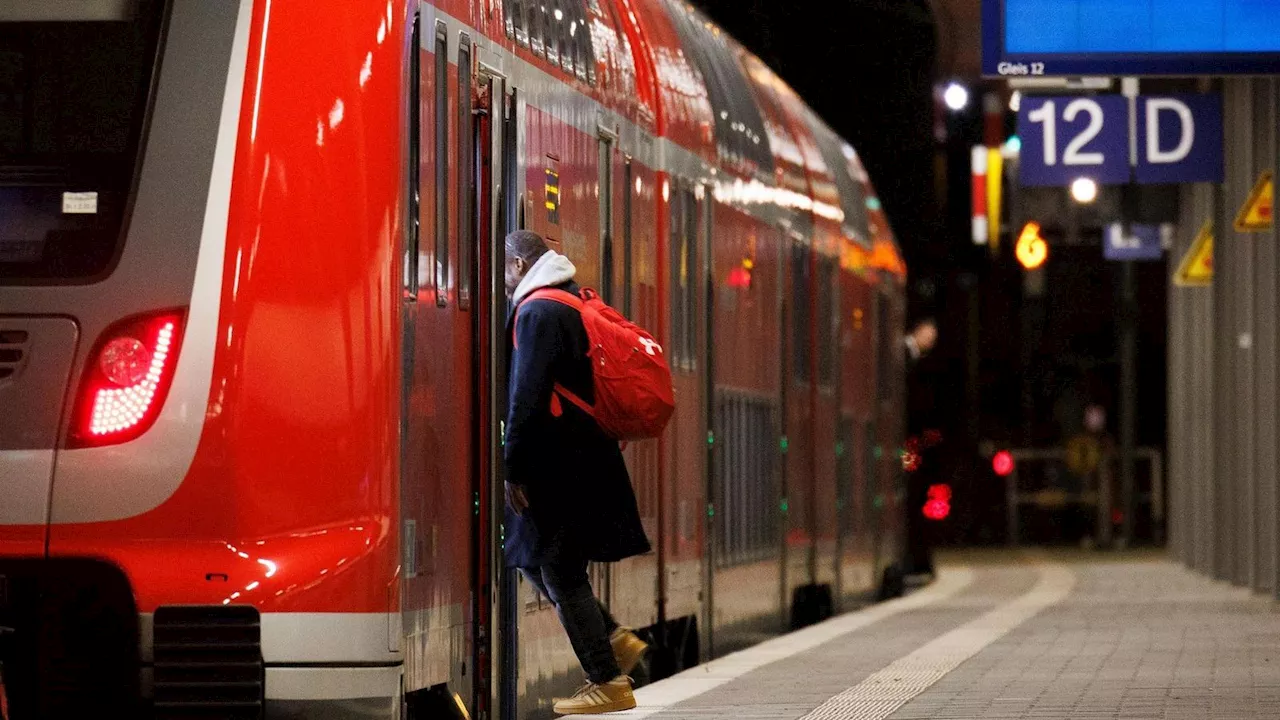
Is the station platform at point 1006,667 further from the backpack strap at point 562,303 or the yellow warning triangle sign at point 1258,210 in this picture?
the yellow warning triangle sign at point 1258,210

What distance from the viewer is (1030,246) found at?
82.0ft

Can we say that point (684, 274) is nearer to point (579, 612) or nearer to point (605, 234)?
point (605, 234)

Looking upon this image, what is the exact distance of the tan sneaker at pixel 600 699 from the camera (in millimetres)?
9438

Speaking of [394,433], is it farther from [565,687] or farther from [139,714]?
A: [565,687]

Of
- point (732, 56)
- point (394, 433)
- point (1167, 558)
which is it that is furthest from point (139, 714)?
point (1167, 558)

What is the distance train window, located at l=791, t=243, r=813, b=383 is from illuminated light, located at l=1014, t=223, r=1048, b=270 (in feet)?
24.2

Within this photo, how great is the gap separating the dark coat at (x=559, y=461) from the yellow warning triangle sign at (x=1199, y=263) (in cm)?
1726

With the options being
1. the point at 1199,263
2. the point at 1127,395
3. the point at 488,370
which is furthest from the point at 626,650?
the point at 1127,395

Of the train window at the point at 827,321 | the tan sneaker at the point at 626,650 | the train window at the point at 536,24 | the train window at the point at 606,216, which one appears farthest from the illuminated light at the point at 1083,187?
the train window at the point at 536,24

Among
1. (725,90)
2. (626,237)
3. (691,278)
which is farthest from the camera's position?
(725,90)

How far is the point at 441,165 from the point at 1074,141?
1233 centimetres

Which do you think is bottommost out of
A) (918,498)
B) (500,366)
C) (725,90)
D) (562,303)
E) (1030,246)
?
(918,498)

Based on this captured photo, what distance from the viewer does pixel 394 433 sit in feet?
24.0

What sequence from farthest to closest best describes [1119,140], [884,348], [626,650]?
[884,348], [1119,140], [626,650]
